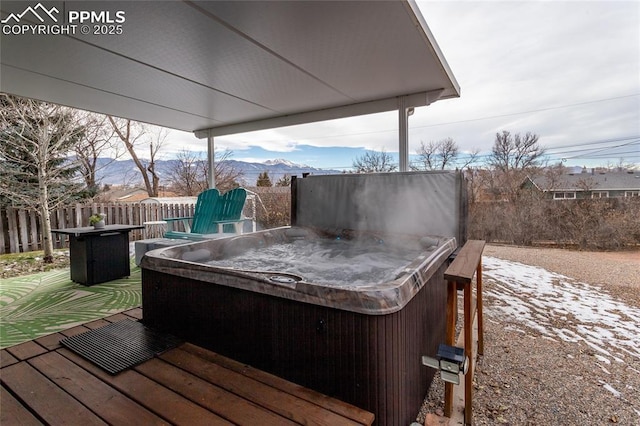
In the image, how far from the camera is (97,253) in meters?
3.61

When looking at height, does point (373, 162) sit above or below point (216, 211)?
above

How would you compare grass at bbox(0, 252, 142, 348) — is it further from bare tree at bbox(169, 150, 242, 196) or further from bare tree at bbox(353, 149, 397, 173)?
bare tree at bbox(169, 150, 242, 196)

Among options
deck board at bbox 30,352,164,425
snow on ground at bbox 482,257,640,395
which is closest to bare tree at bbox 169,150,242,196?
snow on ground at bbox 482,257,640,395

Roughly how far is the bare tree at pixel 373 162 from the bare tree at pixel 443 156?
1.87 meters

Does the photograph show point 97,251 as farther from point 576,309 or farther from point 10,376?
point 576,309

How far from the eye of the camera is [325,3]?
1832mm

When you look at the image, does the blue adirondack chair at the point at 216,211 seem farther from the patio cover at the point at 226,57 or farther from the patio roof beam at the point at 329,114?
the patio cover at the point at 226,57

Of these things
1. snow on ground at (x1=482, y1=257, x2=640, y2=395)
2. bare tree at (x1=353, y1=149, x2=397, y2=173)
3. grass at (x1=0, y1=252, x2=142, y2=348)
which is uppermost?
bare tree at (x1=353, y1=149, x2=397, y2=173)

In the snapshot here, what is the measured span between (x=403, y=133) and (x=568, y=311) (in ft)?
8.42

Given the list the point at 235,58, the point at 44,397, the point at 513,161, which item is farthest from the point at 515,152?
the point at 44,397

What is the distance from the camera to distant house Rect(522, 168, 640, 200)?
21.3 feet

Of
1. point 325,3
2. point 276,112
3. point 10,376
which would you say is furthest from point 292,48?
point 10,376

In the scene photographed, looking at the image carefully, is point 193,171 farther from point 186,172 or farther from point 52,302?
point 52,302

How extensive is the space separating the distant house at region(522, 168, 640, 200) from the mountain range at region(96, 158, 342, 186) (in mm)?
5409
